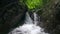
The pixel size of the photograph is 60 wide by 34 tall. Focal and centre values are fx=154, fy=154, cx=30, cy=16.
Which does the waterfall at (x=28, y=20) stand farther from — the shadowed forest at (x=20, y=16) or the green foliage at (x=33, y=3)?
the green foliage at (x=33, y=3)

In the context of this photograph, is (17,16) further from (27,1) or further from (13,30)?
(27,1)

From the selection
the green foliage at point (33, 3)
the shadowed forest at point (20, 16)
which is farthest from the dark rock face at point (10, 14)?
the green foliage at point (33, 3)

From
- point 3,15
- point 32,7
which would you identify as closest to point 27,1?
point 32,7

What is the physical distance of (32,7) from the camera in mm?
14398

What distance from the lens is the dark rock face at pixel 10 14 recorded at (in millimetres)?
9453

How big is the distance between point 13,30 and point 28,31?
929 mm

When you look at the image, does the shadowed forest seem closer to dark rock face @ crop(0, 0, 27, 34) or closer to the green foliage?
dark rock face @ crop(0, 0, 27, 34)

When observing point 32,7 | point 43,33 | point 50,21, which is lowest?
point 43,33

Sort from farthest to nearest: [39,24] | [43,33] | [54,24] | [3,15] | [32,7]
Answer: [32,7] → [39,24] → [3,15] → [43,33] → [54,24]

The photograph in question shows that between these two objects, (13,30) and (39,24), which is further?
(39,24)

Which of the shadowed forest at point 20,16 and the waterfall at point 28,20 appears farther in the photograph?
the waterfall at point 28,20

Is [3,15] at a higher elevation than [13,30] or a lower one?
higher

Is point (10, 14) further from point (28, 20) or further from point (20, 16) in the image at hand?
point (28, 20)

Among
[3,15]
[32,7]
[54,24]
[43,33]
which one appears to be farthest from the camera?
[32,7]
